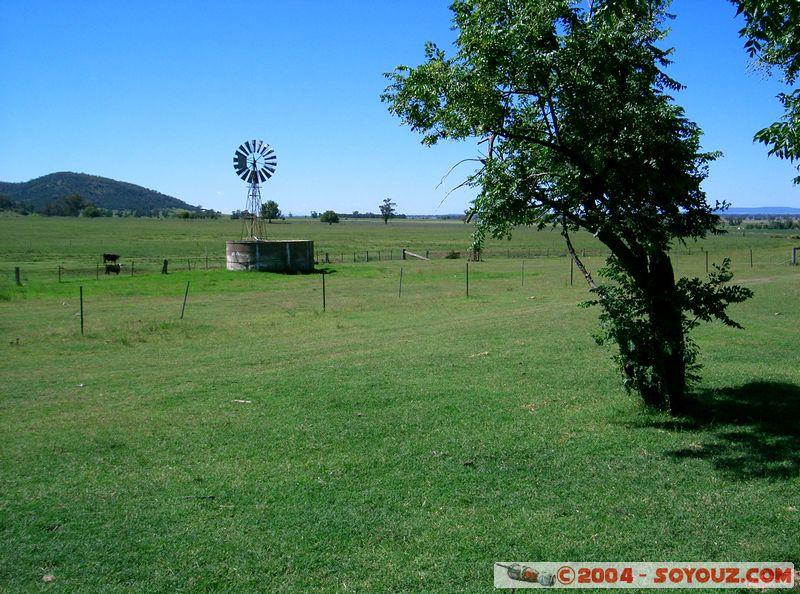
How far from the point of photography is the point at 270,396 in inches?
460

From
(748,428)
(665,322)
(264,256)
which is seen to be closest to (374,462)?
(665,322)

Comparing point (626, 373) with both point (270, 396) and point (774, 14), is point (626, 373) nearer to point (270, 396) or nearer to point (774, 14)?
point (774, 14)

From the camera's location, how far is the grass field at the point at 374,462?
5688mm

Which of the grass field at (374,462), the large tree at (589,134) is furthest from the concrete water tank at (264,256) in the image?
A: the large tree at (589,134)

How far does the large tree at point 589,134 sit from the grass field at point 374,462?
2.03 m

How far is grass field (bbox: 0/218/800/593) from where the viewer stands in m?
5.69

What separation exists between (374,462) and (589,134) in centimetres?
484

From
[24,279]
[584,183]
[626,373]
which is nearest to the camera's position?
[584,183]

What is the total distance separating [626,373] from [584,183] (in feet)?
9.48

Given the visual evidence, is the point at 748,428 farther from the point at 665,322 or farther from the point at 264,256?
the point at 264,256

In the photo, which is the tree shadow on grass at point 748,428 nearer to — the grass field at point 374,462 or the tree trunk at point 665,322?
the grass field at point 374,462

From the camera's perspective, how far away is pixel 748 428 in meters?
9.01

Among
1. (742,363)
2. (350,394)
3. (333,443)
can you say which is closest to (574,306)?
(742,363)

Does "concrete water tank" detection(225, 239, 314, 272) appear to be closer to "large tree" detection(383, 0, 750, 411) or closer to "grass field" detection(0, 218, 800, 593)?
"grass field" detection(0, 218, 800, 593)
